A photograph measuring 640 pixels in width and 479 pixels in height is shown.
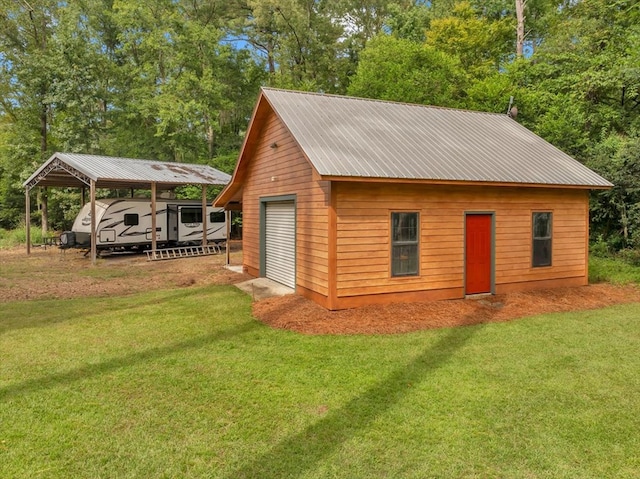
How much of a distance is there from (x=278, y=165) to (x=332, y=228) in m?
3.61

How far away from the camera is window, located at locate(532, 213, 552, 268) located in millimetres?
10547

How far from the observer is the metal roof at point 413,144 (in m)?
8.63

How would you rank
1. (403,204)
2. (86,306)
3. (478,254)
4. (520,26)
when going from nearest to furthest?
(403,204) < (86,306) < (478,254) < (520,26)

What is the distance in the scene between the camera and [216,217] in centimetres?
2184

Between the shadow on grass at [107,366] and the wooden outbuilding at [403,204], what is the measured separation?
2495 mm

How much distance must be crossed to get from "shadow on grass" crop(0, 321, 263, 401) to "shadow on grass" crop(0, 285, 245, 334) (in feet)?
8.66

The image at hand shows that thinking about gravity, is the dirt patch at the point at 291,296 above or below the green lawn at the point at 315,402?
above

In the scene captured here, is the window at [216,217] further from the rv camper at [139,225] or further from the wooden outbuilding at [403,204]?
the wooden outbuilding at [403,204]

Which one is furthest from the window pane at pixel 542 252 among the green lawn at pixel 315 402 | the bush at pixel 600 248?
the bush at pixel 600 248

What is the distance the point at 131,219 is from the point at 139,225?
0.46 metres

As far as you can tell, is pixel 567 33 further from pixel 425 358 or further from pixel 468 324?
pixel 425 358

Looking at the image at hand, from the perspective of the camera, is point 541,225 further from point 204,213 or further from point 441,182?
point 204,213

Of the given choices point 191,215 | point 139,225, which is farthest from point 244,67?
point 139,225

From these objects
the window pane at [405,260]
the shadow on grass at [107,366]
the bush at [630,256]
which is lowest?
the shadow on grass at [107,366]
